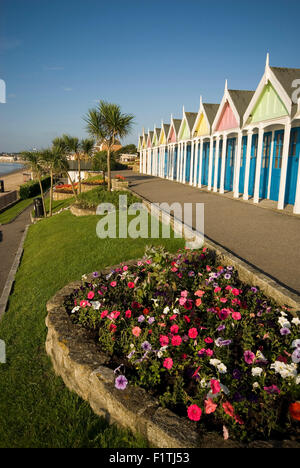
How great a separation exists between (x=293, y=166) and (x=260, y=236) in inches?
213

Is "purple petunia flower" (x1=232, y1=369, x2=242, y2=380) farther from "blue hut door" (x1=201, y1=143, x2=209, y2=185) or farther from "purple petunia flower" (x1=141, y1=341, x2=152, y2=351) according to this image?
"blue hut door" (x1=201, y1=143, x2=209, y2=185)

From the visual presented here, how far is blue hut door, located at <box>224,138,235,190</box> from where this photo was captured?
16319mm

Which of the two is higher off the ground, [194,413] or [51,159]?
[51,159]

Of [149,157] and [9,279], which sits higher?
[149,157]

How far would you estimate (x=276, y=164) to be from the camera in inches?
500

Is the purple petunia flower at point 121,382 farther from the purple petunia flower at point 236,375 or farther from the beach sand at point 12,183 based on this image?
the beach sand at point 12,183

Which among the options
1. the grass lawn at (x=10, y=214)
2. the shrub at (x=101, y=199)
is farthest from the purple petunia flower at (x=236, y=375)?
the grass lawn at (x=10, y=214)

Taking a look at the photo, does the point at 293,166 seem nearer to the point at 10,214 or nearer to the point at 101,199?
the point at 101,199

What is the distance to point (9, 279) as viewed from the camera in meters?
9.15

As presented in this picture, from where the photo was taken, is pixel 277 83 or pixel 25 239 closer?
pixel 277 83

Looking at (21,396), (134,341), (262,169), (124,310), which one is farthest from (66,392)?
(262,169)

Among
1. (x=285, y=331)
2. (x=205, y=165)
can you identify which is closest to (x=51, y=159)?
(x=205, y=165)

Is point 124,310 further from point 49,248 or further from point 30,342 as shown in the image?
point 49,248

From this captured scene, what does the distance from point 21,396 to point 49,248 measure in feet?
25.0
